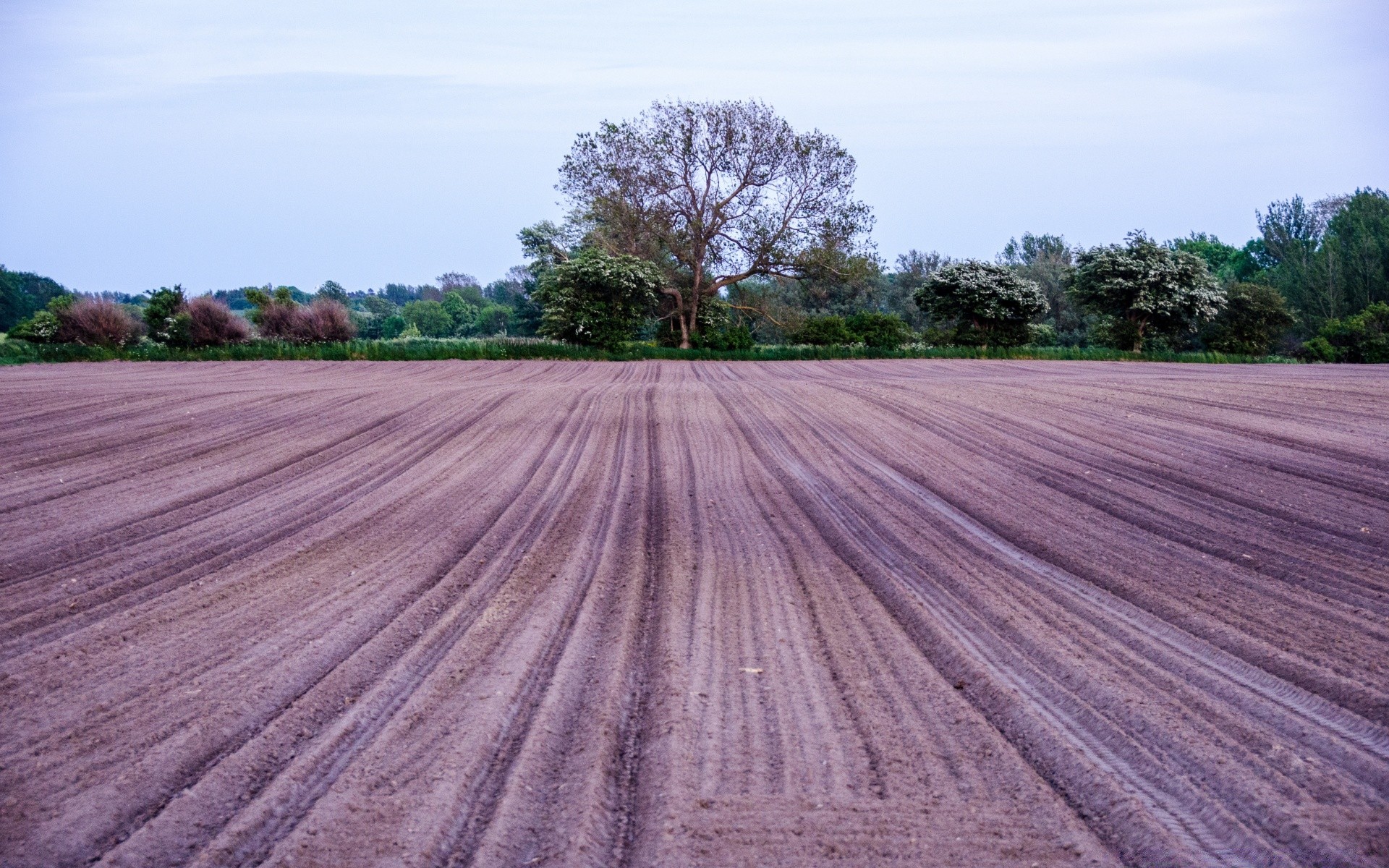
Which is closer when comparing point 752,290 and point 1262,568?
point 1262,568

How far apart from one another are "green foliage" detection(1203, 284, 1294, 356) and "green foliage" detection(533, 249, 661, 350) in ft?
91.1

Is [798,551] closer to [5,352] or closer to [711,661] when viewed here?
[711,661]

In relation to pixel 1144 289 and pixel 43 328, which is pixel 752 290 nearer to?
pixel 1144 289

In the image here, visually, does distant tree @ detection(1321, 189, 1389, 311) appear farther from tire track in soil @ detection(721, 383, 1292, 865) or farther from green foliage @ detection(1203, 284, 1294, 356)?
tire track in soil @ detection(721, 383, 1292, 865)

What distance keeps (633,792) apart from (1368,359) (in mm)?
42508

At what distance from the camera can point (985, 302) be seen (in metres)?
38.6

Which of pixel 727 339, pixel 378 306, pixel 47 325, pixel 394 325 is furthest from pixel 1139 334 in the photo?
pixel 378 306

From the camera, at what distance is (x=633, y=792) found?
3.38m

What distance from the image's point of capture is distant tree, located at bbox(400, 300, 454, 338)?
3423 inches

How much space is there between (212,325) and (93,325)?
4145mm

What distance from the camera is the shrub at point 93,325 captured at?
33375 mm

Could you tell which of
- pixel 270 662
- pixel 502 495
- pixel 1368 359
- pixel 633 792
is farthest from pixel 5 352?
pixel 1368 359

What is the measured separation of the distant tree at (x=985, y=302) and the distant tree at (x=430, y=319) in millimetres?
57839

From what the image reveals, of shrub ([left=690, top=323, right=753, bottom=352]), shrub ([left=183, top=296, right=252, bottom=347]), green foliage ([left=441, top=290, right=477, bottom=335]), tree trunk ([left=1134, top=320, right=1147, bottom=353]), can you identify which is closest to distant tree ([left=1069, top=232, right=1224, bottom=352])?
tree trunk ([left=1134, top=320, right=1147, bottom=353])
